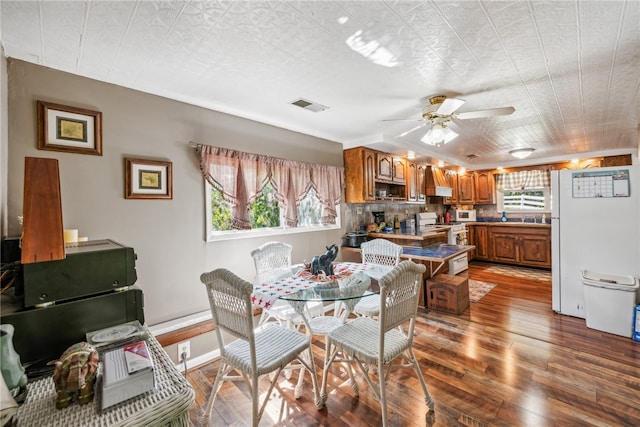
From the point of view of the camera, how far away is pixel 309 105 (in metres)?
2.62

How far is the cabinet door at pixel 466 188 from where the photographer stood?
6.70m

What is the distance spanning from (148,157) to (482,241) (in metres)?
6.73

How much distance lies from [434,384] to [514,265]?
5144 millimetres

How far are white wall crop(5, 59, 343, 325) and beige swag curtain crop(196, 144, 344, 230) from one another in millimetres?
129

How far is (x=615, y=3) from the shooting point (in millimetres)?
1337

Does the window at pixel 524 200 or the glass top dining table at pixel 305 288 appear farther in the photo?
the window at pixel 524 200

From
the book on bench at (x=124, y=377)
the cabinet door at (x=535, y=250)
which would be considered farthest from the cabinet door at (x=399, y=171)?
the book on bench at (x=124, y=377)

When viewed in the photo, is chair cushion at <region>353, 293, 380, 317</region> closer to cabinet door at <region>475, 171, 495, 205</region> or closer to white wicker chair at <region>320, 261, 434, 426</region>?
white wicker chair at <region>320, 261, 434, 426</region>

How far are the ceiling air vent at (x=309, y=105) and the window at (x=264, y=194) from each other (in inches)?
27.3

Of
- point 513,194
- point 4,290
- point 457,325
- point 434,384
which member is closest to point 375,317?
point 434,384

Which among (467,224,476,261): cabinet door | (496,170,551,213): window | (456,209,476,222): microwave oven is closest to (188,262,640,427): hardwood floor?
(467,224,476,261): cabinet door

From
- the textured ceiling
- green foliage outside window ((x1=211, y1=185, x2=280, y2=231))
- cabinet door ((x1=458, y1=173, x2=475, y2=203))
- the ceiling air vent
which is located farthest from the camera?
cabinet door ((x1=458, y1=173, x2=475, y2=203))

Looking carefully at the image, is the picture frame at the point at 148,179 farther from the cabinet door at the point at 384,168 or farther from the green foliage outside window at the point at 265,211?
the cabinet door at the point at 384,168

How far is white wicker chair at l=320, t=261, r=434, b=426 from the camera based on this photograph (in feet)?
5.30
